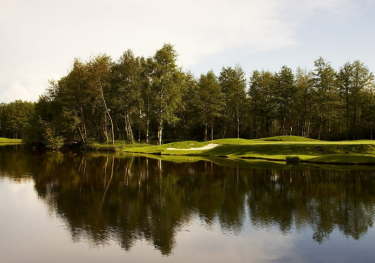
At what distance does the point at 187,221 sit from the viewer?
1245 cm

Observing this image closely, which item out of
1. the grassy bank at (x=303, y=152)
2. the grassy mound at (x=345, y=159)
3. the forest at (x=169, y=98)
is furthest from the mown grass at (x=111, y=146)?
the grassy mound at (x=345, y=159)

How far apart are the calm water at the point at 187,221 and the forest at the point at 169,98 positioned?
40.3 meters

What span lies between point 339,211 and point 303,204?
178cm

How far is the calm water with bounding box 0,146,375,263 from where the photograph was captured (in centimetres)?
950

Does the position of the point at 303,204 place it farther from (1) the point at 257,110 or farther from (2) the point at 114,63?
(1) the point at 257,110

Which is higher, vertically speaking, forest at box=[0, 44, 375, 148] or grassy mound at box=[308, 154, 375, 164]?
forest at box=[0, 44, 375, 148]

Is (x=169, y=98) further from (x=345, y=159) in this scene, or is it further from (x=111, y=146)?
(x=345, y=159)

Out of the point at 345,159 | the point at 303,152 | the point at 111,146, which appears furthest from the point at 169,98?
the point at 345,159

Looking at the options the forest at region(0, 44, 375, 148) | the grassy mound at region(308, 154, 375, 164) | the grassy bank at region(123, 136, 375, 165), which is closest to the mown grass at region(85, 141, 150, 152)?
the forest at region(0, 44, 375, 148)

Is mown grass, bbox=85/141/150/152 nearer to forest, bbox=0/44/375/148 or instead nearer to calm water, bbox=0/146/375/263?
forest, bbox=0/44/375/148

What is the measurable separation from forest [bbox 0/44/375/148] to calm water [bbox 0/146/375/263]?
40280mm

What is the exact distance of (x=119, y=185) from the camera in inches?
800

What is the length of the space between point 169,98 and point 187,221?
4919 cm

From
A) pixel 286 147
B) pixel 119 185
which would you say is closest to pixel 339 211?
pixel 119 185
